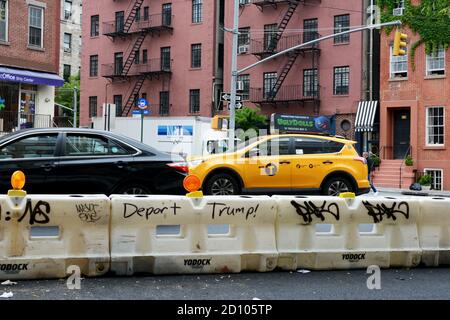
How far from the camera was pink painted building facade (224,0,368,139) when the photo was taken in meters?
34.5

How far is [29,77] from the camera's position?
24.7 m

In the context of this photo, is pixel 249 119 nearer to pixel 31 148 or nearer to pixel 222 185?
pixel 222 185

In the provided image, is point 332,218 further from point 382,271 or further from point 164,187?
point 164,187

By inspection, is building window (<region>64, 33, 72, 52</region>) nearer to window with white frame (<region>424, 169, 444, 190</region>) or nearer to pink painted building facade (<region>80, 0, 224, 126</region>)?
pink painted building facade (<region>80, 0, 224, 126</region>)

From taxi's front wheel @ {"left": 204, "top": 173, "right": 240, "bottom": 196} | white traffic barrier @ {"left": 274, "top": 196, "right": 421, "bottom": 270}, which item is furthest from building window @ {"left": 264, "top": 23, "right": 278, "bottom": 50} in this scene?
white traffic barrier @ {"left": 274, "top": 196, "right": 421, "bottom": 270}

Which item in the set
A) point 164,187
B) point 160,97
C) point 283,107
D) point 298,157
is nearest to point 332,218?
point 164,187

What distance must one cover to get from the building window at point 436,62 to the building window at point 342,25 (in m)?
6.09

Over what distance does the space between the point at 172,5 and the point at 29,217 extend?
38.5 m

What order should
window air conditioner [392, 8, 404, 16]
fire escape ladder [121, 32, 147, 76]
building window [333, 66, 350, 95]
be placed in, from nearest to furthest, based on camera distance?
window air conditioner [392, 8, 404, 16] < building window [333, 66, 350, 95] < fire escape ladder [121, 32, 147, 76]

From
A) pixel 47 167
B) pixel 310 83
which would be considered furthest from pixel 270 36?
pixel 47 167

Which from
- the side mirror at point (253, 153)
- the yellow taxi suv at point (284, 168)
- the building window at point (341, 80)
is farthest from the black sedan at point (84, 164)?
the building window at point (341, 80)

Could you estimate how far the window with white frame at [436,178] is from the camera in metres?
29.5

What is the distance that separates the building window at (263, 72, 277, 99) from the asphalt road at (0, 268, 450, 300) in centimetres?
3152

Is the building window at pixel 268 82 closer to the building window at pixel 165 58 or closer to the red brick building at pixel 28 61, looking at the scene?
the building window at pixel 165 58
